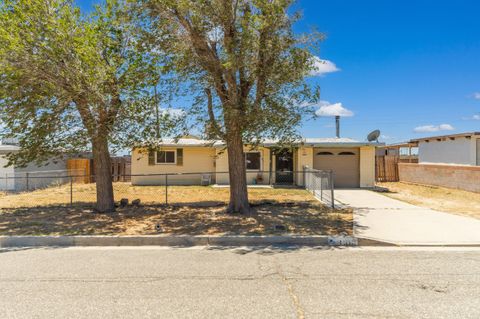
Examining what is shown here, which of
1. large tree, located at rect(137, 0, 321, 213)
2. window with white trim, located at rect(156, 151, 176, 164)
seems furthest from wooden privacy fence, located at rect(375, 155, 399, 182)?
large tree, located at rect(137, 0, 321, 213)

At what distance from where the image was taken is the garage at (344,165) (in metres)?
19.8

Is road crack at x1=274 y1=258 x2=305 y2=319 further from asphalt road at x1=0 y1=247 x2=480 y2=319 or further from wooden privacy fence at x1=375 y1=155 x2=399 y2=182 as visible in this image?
wooden privacy fence at x1=375 y1=155 x2=399 y2=182

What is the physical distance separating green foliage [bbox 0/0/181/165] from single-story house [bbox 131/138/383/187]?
841cm

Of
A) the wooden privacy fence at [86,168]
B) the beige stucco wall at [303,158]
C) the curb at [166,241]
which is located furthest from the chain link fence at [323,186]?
the wooden privacy fence at [86,168]

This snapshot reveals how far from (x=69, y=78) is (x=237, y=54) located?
4086mm

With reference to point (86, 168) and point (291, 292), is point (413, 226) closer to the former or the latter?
point (291, 292)

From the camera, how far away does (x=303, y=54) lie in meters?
8.67

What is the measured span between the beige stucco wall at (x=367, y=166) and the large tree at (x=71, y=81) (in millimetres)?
13076

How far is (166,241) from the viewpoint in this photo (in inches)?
285

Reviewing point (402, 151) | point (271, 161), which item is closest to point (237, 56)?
point (271, 161)

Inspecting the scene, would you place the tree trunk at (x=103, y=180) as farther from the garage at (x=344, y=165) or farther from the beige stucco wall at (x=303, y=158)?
the garage at (x=344, y=165)

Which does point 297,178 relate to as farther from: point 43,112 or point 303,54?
point 43,112

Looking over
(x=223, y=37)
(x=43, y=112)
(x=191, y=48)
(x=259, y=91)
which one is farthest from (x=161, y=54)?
(x=43, y=112)

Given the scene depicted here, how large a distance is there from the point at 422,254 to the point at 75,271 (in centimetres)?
592
